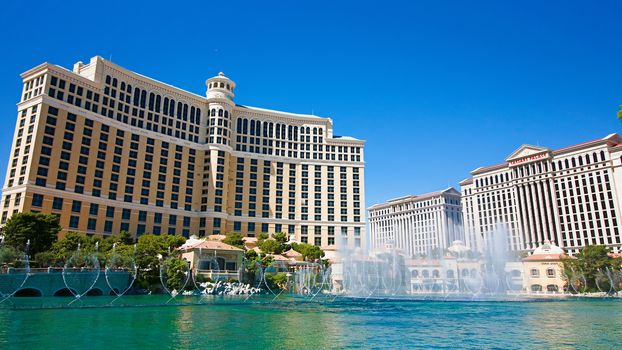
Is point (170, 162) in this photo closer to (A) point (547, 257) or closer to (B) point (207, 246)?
(B) point (207, 246)

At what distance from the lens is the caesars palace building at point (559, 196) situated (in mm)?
106625

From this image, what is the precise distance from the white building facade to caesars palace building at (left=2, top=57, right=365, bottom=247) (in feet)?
173

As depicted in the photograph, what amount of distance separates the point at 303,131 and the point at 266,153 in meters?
13.2

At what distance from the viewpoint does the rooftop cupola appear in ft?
376

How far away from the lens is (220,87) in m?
116

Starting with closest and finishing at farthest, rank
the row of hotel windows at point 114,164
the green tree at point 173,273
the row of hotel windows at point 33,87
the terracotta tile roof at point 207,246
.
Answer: the green tree at point 173,273
the terracotta tile roof at point 207,246
the row of hotel windows at point 114,164
the row of hotel windows at point 33,87

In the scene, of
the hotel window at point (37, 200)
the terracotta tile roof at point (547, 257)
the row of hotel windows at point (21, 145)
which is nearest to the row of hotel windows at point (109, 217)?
the hotel window at point (37, 200)

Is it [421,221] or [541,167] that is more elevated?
[541,167]

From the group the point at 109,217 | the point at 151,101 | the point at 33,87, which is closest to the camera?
the point at 33,87

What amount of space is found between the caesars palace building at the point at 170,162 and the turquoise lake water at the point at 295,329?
43.5 meters

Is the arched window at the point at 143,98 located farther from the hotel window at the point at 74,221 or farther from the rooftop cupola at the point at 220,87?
the hotel window at the point at 74,221

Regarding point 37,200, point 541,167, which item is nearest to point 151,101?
point 37,200

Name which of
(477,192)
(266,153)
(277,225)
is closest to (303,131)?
(266,153)

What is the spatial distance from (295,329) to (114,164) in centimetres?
8030
